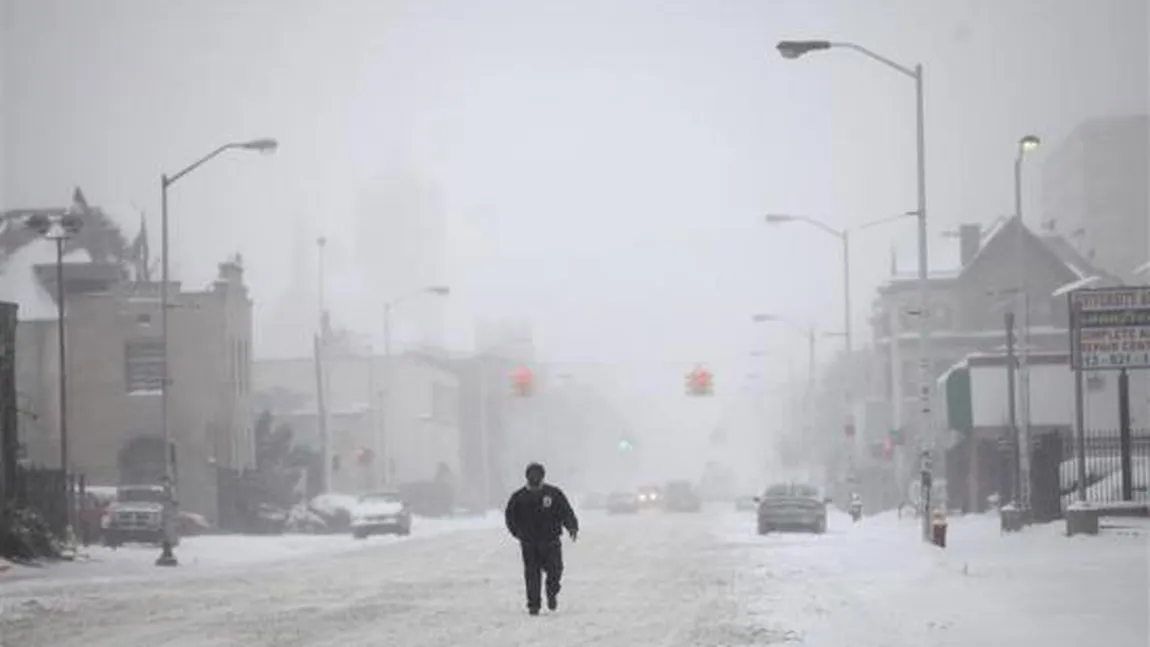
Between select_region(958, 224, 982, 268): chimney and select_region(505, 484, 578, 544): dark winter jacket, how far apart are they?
96.6 m

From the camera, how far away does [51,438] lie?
80250mm

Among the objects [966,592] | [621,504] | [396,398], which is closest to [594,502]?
[396,398]

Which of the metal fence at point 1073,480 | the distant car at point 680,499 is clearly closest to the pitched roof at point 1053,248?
the distant car at point 680,499

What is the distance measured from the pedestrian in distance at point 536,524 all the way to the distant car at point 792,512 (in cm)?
3047

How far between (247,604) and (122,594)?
4.37 metres

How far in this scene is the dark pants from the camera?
75.0ft

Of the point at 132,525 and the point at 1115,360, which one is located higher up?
the point at 1115,360

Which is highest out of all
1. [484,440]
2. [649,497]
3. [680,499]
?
[484,440]

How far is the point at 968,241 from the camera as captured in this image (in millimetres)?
117812

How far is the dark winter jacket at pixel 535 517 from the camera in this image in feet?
74.9

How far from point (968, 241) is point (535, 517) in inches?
3864

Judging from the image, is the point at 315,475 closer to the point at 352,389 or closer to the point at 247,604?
the point at 352,389

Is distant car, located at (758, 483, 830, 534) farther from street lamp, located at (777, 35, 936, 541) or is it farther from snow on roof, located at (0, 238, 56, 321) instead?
snow on roof, located at (0, 238, 56, 321)

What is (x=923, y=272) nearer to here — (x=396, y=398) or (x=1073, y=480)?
(x=1073, y=480)
